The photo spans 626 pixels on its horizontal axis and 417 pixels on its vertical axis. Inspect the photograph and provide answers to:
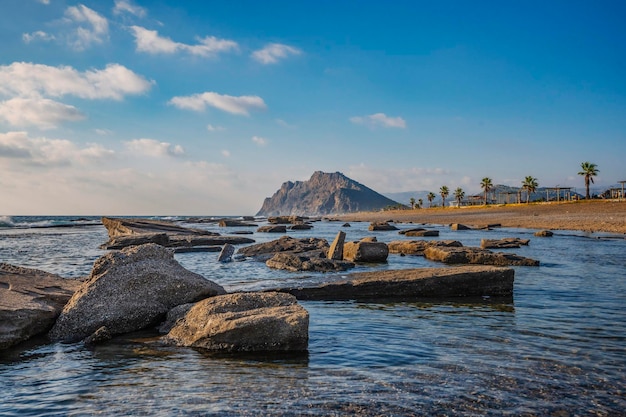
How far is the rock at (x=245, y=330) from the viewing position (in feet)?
28.5

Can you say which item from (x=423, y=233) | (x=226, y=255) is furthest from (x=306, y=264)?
(x=423, y=233)

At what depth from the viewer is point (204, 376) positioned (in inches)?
291

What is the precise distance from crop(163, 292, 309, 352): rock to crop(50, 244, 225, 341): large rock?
1.30 meters

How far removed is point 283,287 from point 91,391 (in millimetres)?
8055

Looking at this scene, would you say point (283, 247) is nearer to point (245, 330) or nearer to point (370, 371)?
point (245, 330)

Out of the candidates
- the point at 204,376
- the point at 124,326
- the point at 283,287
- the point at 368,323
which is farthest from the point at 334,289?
the point at 204,376

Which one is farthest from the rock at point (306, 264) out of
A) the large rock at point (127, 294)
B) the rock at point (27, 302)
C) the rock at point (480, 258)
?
the rock at point (27, 302)

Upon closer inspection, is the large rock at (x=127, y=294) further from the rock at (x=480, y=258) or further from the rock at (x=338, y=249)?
the rock at (x=480, y=258)

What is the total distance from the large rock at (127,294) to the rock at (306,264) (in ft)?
29.0

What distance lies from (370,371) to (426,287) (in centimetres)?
745

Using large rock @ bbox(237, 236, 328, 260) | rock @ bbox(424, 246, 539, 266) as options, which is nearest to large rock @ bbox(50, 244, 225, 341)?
rock @ bbox(424, 246, 539, 266)

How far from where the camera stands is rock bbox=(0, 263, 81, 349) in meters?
9.20

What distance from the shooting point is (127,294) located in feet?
35.2

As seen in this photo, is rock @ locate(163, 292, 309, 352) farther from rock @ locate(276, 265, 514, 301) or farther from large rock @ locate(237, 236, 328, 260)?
large rock @ locate(237, 236, 328, 260)
